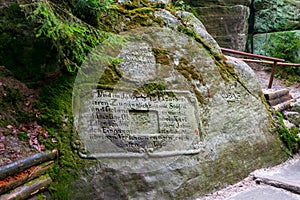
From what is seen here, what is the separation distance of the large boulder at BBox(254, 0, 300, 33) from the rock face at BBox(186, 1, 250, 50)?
41.8 inches

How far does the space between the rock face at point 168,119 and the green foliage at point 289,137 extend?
160 millimetres

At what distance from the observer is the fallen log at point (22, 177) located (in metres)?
1.81

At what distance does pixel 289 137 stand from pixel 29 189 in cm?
326

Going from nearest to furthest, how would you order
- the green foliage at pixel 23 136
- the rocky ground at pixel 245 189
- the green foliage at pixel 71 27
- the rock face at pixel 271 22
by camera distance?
the green foliage at pixel 71 27
the green foliage at pixel 23 136
the rocky ground at pixel 245 189
the rock face at pixel 271 22

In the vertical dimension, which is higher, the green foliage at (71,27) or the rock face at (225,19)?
the rock face at (225,19)

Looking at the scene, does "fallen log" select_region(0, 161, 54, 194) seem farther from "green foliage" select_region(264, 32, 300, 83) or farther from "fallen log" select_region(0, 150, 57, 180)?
"green foliage" select_region(264, 32, 300, 83)

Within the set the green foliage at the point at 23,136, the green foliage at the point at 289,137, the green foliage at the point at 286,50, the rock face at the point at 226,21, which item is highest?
the rock face at the point at 226,21

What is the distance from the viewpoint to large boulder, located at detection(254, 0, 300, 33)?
8508mm

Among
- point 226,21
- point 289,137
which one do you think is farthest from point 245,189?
point 226,21

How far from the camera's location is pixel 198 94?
304 centimetres

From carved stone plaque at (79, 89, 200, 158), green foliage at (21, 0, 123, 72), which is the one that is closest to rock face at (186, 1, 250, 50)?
carved stone plaque at (79, 89, 200, 158)

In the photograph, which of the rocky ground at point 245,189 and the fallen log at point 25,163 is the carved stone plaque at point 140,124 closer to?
the fallen log at point 25,163

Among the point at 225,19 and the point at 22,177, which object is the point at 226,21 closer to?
the point at 225,19

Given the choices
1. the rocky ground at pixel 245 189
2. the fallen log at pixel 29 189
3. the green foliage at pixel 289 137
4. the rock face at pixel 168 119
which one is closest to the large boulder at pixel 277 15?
the green foliage at pixel 289 137
